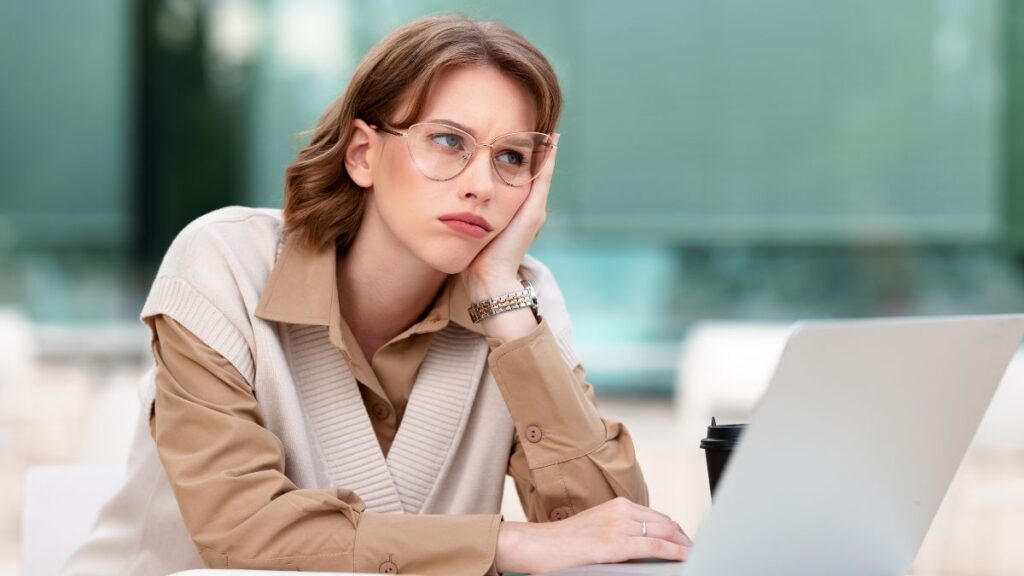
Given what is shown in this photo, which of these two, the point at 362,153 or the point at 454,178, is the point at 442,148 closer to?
the point at 454,178

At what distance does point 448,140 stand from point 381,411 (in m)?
0.46

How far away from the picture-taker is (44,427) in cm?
711

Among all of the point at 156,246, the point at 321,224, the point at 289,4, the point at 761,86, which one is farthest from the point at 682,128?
the point at 321,224

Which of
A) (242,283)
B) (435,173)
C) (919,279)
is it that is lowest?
(242,283)

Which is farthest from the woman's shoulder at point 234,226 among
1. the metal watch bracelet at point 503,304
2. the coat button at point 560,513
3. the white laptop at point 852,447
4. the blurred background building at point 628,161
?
the blurred background building at point 628,161

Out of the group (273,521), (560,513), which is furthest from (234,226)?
(560,513)

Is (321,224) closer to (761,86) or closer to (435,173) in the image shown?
(435,173)

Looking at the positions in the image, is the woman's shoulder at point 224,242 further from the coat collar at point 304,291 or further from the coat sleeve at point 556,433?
the coat sleeve at point 556,433

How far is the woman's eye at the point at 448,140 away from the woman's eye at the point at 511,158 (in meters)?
0.07

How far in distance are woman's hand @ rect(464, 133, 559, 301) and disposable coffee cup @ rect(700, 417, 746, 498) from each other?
1.71 feet

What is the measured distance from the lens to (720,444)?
1.66 m

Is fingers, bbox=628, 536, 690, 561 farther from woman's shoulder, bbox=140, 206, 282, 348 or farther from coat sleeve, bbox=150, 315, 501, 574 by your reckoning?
woman's shoulder, bbox=140, 206, 282, 348

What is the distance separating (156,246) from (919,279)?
4.06 meters

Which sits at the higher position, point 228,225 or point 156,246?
point 156,246
